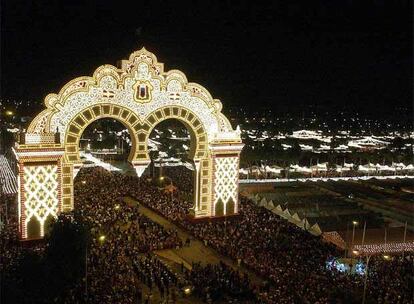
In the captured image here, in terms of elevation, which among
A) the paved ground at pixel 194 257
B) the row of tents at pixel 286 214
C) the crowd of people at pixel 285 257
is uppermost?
the row of tents at pixel 286 214

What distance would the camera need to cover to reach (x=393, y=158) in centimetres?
4822

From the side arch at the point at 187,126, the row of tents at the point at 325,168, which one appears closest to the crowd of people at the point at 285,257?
the side arch at the point at 187,126

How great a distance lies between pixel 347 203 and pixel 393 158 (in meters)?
23.3

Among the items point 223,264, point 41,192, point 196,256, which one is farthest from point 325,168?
point 41,192

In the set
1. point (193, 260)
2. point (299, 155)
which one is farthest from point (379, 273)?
point (299, 155)

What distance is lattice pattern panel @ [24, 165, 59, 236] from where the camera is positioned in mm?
19453

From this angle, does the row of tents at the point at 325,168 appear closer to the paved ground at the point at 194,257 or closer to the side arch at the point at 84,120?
the paved ground at the point at 194,257

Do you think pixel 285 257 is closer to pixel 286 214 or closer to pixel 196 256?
pixel 196 256

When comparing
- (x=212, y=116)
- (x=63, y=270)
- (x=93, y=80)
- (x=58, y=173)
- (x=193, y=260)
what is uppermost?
(x=93, y=80)

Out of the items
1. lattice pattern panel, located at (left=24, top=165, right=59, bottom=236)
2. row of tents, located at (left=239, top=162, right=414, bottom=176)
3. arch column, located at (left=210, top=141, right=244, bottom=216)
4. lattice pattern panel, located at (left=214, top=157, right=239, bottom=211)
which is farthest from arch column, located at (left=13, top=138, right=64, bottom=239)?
row of tents, located at (left=239, top=162, right=414, bottom=176)

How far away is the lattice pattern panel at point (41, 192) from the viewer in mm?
19453

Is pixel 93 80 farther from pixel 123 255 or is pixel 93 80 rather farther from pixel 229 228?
pixel 229 228

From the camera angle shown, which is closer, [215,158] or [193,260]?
[193,260]

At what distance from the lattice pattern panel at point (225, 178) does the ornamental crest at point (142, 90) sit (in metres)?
4.76
